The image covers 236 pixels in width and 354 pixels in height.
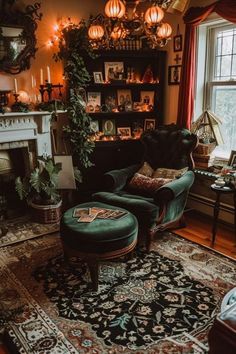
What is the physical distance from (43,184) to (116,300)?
5.65 ft

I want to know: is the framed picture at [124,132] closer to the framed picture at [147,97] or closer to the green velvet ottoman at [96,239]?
the framed picture at [147,97]

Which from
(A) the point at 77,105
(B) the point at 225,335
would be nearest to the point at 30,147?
(A) the point at 77,105

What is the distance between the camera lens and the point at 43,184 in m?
3.74

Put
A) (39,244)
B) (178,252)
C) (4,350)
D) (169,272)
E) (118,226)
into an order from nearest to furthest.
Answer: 1. (4,350)
2. (118,226)
3. (169,272)
4. (178,252)
5. (39,244)

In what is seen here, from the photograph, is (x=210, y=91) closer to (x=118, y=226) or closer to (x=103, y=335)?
(x=118, y=226)

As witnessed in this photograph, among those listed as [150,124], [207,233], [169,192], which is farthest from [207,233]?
[150,124]

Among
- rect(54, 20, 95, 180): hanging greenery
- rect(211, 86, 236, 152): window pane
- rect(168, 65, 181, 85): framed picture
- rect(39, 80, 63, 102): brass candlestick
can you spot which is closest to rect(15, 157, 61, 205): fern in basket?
rect(54, 20, 95, 180): hanging greenery

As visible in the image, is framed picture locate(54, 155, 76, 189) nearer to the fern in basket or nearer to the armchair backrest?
the fern in basket

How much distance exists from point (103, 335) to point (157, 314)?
1.37 ft

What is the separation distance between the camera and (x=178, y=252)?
3.18 m

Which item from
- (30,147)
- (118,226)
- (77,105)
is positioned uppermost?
(77,105)

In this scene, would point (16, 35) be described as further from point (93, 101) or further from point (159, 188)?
point (159, 188)

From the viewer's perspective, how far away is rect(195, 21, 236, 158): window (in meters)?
3.79

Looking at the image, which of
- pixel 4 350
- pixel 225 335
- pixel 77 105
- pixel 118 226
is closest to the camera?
pixel 225 335
